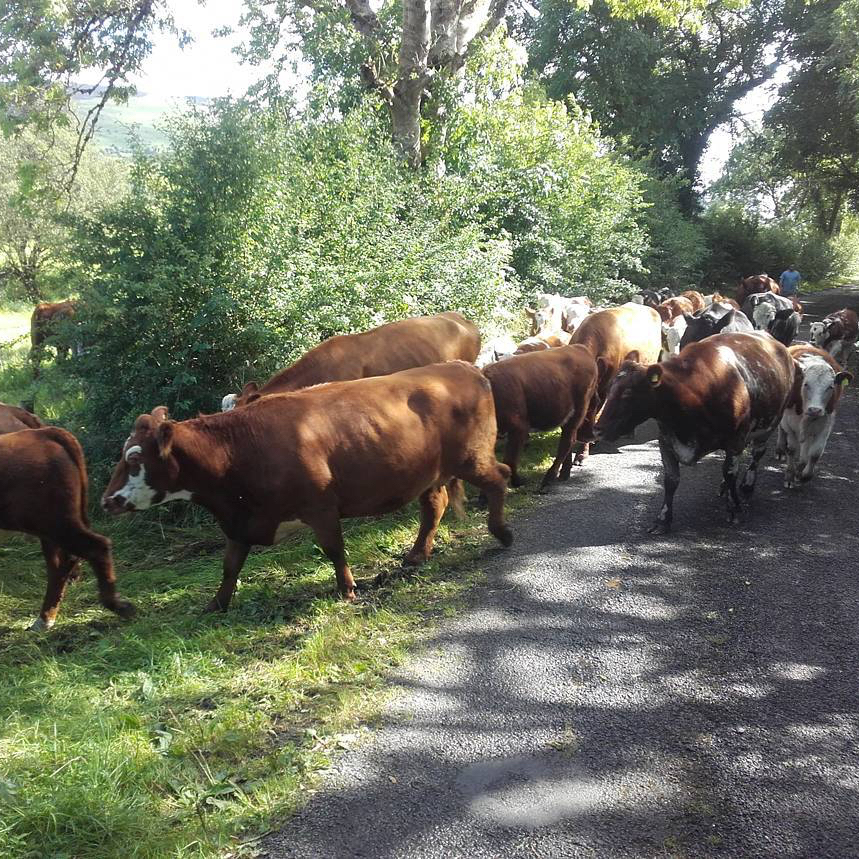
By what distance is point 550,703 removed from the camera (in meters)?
4.47

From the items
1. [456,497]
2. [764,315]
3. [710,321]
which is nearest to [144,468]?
[456,497]

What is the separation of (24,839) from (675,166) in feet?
119

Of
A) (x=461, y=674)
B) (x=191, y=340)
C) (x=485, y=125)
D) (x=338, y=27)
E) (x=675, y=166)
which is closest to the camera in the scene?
(x=461, y=674)

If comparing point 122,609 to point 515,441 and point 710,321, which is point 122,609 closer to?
point 515,441

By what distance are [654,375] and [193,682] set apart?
4796 mm

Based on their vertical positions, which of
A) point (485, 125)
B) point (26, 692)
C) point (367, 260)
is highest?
point (485, 125)

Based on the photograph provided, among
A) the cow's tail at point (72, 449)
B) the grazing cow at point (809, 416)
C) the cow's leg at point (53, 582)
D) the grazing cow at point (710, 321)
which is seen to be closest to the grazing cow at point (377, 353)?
the cow's tail at point (72, 449)

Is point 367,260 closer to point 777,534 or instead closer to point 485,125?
point 777,534

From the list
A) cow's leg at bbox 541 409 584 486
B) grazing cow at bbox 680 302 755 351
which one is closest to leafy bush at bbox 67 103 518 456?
cow's leg at bbox 541 409 584 486

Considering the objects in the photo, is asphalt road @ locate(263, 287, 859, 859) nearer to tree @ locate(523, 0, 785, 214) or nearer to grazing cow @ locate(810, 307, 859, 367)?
grazing cow @ locate(810, 307, 859, 367)

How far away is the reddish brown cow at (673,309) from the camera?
50.3ft

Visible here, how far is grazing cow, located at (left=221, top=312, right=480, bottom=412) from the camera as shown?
7.56 m

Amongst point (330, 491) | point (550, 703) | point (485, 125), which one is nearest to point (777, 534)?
point (550, 703)

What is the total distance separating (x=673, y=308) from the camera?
15789mm
